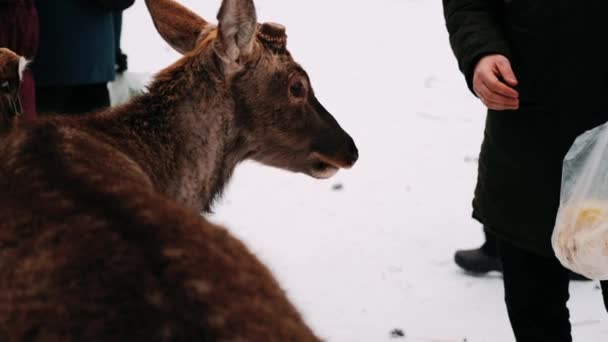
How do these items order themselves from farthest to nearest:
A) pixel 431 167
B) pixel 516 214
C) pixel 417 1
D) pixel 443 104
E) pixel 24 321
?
pixel 417 1 → pixel 443 104 → pixel 431 167 → pixel 516 214 → pixel 24 321

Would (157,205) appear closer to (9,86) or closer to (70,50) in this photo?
(9,86)

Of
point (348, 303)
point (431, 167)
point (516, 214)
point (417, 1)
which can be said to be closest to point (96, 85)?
point (348, 303)

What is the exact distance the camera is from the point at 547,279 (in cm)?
253

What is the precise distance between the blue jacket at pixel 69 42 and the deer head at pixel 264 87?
577 millimetres

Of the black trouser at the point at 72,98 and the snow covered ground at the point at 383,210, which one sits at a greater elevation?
the black trouser at the point at 72,98

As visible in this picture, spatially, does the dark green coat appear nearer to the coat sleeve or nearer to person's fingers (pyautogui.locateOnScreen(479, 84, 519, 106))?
the coat sleeve

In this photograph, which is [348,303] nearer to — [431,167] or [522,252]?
[522,252]

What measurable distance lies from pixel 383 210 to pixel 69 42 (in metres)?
2.29

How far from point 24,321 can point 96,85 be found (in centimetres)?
260

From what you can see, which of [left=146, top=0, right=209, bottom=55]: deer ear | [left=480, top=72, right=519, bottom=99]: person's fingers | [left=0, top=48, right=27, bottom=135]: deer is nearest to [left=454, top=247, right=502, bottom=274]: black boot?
[left=146, top=0, right=209, bottom=55]: deer ear

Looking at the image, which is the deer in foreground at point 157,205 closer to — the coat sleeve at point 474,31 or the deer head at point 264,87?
the deer head at point 264,87

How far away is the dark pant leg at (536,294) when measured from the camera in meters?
2.53

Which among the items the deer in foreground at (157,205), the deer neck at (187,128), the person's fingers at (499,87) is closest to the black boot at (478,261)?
the deer in foreground at (157,205)

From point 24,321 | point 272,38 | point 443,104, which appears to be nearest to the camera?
point 24,321
